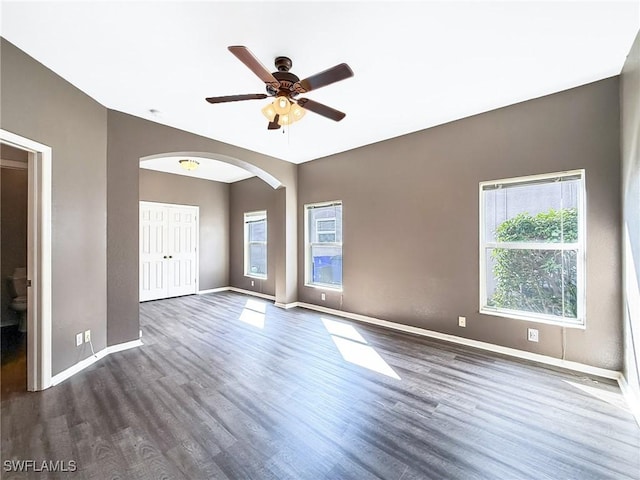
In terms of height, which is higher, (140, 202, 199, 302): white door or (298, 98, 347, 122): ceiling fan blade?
(298, 98, 347, 122): ceiling fan blade

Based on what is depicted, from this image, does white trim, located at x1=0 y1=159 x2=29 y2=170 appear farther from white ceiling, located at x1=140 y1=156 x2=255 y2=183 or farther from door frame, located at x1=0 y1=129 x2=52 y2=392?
door frame, located at x1=0 y1=129 x2=52 y2=392

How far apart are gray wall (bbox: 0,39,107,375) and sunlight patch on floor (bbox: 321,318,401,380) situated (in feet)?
9.11

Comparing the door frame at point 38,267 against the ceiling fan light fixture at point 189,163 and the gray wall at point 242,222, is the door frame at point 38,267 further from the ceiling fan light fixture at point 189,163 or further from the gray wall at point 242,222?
the gray wall at point 242,222

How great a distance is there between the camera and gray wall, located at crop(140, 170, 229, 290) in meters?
5.94

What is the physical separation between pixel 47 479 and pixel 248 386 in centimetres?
129

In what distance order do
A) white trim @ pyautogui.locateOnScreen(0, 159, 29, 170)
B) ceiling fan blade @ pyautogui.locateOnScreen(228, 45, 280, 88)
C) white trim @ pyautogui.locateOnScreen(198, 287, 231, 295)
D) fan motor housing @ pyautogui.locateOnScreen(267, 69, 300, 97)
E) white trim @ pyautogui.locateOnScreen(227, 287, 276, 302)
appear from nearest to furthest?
ceiling fan blade @ pyautogui.locateOnScreen(228, 45, 280, 88) < fan motor housing @ pyautogui.locateOnScreen(267, 69, 300, 97) < white trim @ pyautogui.locateOnScreen(0, 159, 29, 170) < white trim @ pyautogui.locateOnScreen(227, 287, 276, 302) < white trim @ pyautogui.locateOnScreen(198, 287, 231, 295)

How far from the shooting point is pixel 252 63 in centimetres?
185

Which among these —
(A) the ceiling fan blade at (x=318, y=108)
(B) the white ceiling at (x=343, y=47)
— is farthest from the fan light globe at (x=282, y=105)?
(B) the white ceiling at (x=343, y=47)

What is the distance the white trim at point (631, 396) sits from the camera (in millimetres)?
2002

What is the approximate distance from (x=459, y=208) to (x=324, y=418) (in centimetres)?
282

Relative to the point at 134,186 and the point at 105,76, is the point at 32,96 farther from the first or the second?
the point at 134,186

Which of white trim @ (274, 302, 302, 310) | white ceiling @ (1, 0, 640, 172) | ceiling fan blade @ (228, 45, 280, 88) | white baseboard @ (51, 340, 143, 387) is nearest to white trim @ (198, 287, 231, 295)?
white trim @ (274, 302, 302, 310)
